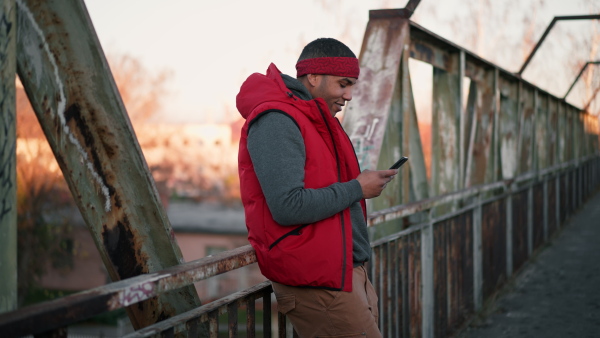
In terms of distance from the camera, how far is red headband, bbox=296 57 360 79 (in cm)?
241

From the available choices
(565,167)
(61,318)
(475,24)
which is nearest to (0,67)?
(61,318)

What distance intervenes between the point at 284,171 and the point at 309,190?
11 centimetres

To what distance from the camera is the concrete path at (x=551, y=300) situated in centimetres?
527

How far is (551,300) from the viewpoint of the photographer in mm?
6258

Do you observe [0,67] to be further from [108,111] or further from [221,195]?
[221,195]

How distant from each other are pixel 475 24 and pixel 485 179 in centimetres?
2087

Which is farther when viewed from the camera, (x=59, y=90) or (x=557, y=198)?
(x=557, y=198)

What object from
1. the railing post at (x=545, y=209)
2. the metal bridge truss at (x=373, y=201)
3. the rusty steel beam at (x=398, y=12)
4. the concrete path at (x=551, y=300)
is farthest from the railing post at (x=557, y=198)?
the rusty steel beam at (x=398, y=12)

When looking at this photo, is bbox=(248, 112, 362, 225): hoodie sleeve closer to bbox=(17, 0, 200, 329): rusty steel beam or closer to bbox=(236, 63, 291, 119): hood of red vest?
bbox=(236, 63, 291, 119): hood of red vest

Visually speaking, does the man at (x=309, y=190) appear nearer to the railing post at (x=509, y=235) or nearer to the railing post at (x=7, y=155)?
the railing post at (x=7, y=155)

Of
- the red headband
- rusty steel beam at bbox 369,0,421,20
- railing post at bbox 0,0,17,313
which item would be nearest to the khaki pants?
the red headband

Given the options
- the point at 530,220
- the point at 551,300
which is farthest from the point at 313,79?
the point at 530,220

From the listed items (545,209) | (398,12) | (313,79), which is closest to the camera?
(313,79)

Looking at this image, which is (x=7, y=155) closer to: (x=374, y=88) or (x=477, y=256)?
(x=374, y=88)
